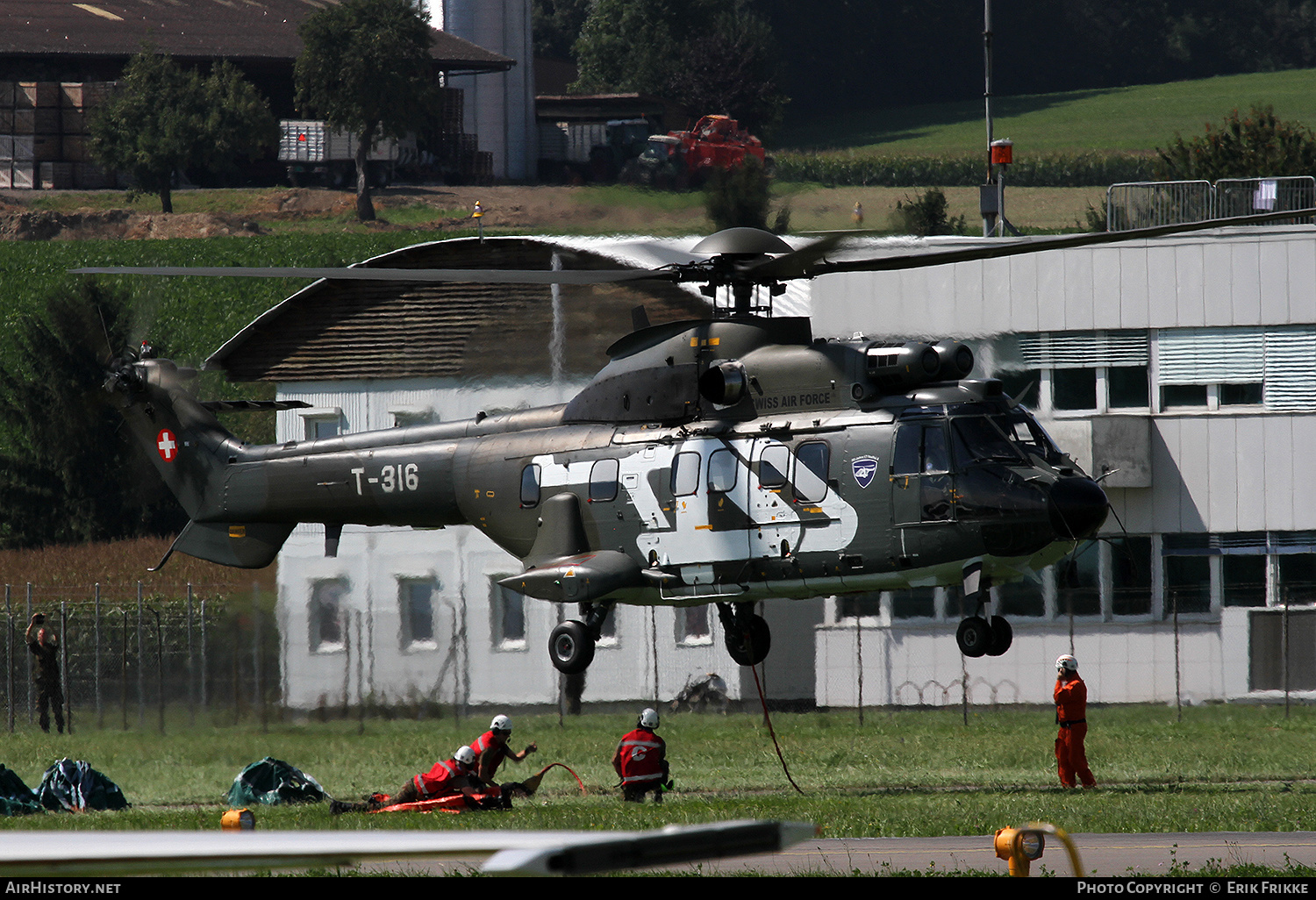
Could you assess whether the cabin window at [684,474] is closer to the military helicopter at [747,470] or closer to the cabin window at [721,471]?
the military helicopter at [747,470]

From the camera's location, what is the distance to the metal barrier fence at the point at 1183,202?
107ft

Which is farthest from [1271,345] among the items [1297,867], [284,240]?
[284,240]

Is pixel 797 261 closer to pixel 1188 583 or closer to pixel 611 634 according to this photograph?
pixel 611 634

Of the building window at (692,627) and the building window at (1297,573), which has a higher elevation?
the building window at (1297,573)

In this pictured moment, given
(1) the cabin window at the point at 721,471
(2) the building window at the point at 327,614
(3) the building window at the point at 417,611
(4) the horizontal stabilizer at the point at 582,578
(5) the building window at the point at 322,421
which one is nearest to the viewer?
(1) the cabin window at the point at 721,471

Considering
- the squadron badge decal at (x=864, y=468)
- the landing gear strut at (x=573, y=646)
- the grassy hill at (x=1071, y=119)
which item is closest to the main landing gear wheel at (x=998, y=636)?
the squadron badge decal at (x=864, y=468)

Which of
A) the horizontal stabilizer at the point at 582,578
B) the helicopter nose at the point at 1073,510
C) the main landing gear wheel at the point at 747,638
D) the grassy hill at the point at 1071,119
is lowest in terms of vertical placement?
the main landing gear wheel at the point at 747,638

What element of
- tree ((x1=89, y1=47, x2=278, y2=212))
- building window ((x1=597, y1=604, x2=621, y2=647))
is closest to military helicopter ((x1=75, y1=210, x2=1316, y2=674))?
building window ((x1=597, y1=604, x2=621, y2=647))

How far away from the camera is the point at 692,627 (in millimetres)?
31984

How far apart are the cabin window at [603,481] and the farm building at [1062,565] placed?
997 cm

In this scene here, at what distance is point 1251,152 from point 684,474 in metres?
52.4

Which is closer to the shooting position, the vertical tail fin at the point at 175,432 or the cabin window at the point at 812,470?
the cabin window at the point at 812,470
